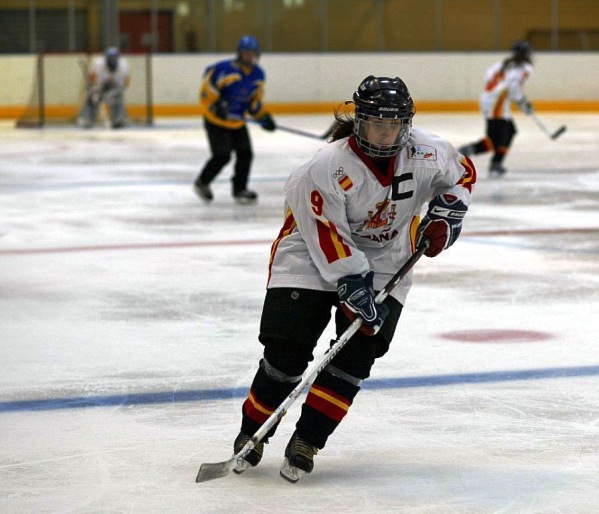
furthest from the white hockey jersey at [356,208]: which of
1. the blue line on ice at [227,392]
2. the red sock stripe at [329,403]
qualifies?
the blue line on ice at [227,392]

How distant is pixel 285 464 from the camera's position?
292 cm

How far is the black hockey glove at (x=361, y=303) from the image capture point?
9.10 feet

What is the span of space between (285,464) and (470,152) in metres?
7.96

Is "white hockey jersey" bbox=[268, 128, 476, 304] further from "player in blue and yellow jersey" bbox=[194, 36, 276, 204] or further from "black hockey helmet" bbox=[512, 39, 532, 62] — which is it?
"black hockey helmet" bbox=[512, 39, 532, 62]

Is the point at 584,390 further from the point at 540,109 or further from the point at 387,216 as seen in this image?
the point at 540,109

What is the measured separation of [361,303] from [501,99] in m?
8.09

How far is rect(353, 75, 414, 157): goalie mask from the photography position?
2.80 metres

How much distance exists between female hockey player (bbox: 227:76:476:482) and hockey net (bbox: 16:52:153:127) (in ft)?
49.1

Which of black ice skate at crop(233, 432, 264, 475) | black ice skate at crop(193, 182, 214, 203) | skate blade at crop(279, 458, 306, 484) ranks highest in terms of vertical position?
black ice skate at crop(193, 182, 214, 203)

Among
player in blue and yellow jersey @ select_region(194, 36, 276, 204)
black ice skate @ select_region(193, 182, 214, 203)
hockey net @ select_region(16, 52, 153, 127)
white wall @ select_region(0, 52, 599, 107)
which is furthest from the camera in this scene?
white wall @ select_region(0, 52, 599, 107)

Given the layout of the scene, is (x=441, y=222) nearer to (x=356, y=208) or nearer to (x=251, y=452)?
(x=356, y=208)

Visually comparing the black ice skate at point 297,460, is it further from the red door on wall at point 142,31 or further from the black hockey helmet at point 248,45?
the red door on wall at point 142,31

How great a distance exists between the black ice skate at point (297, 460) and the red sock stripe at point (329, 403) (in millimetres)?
87

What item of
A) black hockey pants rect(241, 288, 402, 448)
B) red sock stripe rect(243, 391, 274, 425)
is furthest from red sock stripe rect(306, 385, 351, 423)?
red sock stripe rect(243, 391, 274, 425)
